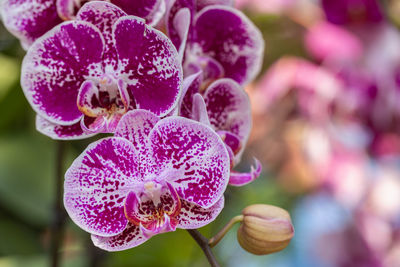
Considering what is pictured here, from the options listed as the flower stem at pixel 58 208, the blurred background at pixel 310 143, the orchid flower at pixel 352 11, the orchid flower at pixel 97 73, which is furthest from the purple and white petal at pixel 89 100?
the orchid flower at pixel 352 11

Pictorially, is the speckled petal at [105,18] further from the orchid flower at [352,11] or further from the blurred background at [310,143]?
the orchid flower at [352,11]

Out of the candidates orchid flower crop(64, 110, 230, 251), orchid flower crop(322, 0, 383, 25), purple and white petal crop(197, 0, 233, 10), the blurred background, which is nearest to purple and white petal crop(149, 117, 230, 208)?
orchid flower crop(64, 110, 230, 251)

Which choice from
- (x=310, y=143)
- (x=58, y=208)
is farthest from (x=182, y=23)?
(x=310, y=143)

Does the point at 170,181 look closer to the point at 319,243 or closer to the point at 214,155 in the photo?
the point at 214,155

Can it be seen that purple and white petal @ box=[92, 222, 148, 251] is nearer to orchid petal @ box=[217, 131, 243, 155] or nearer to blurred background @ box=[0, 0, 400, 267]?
orchid petal @ box=[217, 131, 243, 155]

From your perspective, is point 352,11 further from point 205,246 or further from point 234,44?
point 205,246

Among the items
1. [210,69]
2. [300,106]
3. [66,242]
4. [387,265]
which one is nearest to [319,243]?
[387,265]
